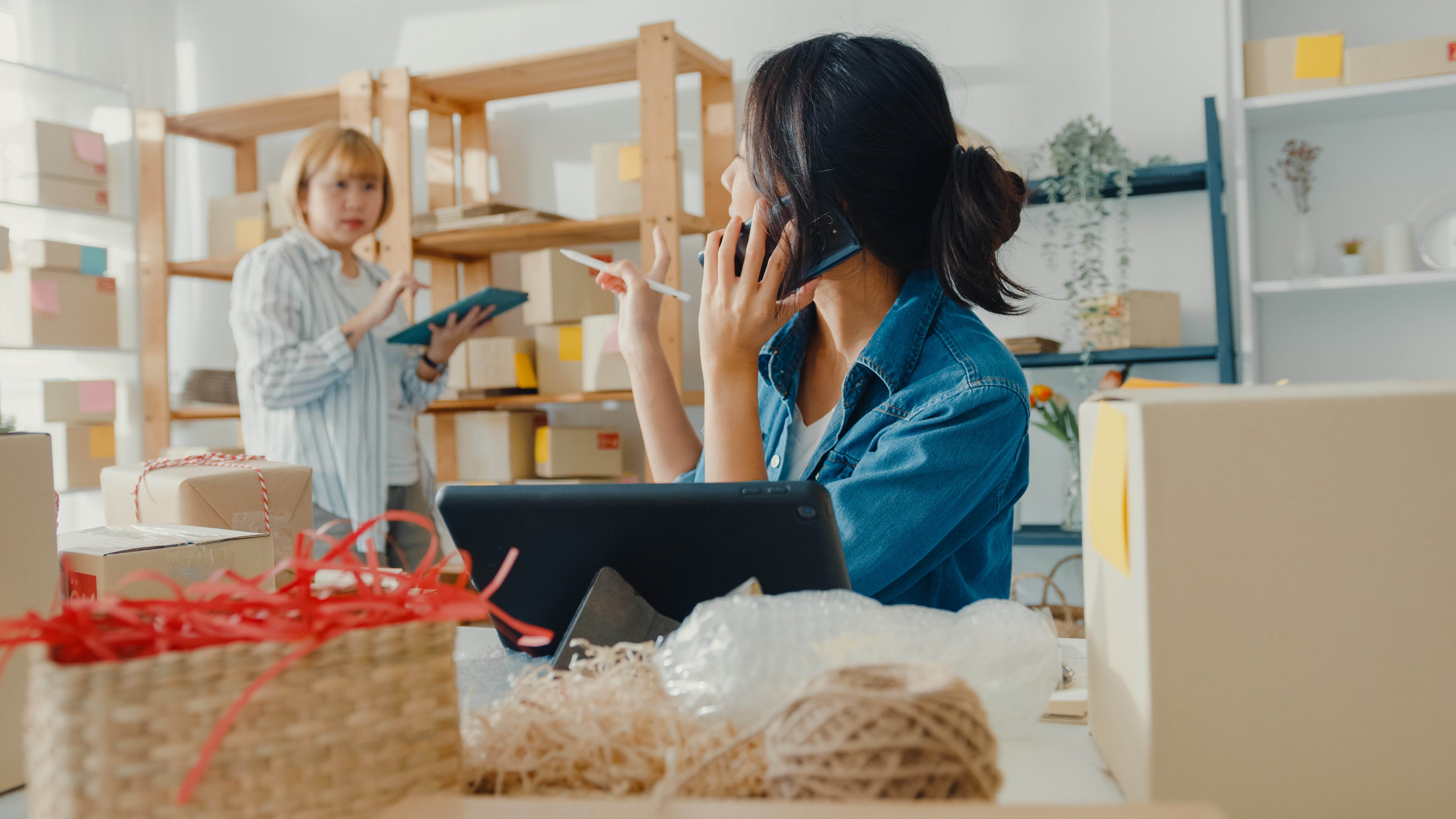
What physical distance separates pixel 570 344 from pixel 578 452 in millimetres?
321

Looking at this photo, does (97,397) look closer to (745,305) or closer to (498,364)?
(498,364)

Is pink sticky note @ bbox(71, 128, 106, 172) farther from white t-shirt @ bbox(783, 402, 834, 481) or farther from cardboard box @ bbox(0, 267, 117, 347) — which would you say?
white t-shirt @ bbox(783, 402, 834, 481)

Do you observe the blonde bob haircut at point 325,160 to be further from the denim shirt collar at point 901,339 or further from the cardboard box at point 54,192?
the denim shirt collar at point 901,339

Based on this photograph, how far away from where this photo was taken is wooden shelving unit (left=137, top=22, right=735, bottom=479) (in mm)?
2631

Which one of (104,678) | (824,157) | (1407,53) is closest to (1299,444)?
(104,678)

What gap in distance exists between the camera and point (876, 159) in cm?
110

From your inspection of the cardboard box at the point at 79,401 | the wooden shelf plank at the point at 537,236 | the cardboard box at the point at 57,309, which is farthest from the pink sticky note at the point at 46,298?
the wooden shelf plank at the point at 537,236

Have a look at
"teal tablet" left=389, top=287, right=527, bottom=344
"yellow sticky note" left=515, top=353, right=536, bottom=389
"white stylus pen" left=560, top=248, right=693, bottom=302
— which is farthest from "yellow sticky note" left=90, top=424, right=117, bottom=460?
"white stylus pen" left=560, top=248, right=693, bottom=302

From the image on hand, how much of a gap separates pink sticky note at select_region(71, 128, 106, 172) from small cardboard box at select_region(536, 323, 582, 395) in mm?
1551

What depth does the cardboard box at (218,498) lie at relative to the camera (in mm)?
1004

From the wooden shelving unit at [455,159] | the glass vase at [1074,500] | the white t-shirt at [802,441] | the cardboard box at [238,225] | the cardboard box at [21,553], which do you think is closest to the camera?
the cardboard box at [21,553]

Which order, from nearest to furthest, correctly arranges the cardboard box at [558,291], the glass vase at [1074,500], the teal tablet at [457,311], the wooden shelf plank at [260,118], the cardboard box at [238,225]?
the teal tablet at [457,311] < the glass vase at [1074,500] < the cardboard box at [558,291] < the wooden shelf plank at [260,118] < the cardboard box at [238,225]

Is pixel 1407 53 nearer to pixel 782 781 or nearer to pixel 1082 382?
pixel 1082 382

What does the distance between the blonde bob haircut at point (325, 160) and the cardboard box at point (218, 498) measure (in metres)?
1.49
